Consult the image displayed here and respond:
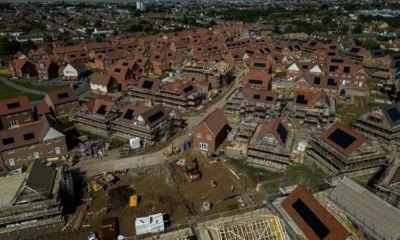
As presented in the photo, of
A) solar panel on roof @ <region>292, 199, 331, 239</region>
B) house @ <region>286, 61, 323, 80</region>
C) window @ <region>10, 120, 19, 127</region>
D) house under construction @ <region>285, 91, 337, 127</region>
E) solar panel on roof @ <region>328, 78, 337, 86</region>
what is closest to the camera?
solar panel on roof @ <region>292, 199, 331, 239</region>

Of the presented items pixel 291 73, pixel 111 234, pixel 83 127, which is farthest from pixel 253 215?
pixel 291 73

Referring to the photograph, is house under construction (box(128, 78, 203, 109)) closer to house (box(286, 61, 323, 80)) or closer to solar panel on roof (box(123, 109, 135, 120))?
solar panel on roof (box(123, 109, 135, 120))

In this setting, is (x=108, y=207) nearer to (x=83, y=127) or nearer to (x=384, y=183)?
(x=83, y=127)

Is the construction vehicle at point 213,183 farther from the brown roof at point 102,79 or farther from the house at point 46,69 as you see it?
the house at point 46,69

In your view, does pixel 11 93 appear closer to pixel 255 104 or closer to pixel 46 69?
pixel 46 69

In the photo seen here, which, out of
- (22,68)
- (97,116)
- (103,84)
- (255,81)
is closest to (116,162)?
(97,116)

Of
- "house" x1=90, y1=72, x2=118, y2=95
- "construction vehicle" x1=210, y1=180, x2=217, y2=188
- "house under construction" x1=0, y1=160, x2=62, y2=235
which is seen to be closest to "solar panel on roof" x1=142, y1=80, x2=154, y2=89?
"house" x1=90, y1=72, x2=118, y2=95
